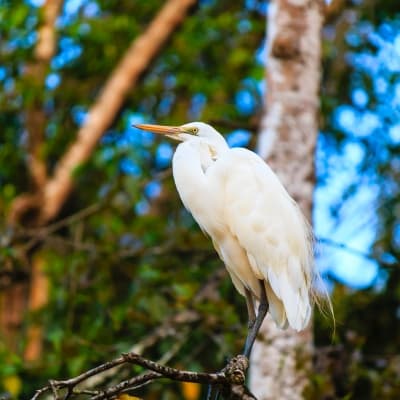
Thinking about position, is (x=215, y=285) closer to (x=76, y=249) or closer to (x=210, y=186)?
(x=76, y=249)

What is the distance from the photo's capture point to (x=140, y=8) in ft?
22.8

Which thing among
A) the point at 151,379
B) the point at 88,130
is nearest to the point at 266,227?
the point at 151,379

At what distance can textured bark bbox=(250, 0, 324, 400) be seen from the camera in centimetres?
372

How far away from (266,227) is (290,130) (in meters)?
1.03

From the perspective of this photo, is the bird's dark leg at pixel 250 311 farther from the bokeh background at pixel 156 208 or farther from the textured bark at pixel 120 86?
the textured bark at pixel 120 86

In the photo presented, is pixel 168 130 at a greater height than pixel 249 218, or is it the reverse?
pixel 168 130

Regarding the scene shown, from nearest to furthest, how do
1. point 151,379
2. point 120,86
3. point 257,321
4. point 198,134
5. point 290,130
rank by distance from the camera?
point 151,379 < point 257,321 < point 198,134 < point 290,130 < point 120,86

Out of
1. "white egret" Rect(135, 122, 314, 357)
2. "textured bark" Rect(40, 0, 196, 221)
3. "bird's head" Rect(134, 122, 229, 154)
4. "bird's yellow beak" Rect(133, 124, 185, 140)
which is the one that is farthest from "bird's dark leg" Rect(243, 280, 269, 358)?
"textured bark" Rect(40, 0, 196, 221)

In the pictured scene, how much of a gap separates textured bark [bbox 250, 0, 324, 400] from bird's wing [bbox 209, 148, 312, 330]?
630 millimetres

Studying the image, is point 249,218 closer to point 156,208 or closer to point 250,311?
point 250,311

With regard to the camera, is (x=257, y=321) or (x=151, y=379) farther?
(x=257, y=321)

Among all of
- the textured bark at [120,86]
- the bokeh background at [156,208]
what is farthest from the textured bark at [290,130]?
the textured bark at [120,86]

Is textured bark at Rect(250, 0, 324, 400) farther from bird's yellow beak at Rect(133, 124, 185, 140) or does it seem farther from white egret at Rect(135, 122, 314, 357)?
bird's yellow beak at Rect(133, 124, 185, 140)

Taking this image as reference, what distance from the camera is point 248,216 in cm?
314
